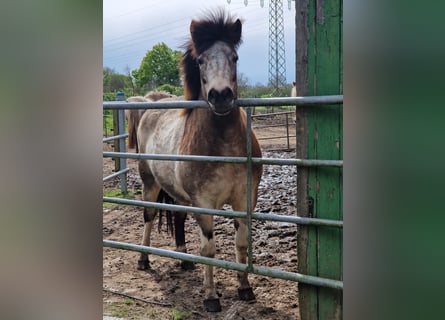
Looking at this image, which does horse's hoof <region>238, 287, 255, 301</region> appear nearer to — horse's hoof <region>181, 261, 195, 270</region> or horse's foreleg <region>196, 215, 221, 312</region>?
horse's foreleg <region>196, 215, 221, 312</region>

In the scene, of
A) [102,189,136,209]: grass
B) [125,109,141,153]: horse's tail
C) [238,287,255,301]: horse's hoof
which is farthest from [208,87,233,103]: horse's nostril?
[102,189,136,209]: grass

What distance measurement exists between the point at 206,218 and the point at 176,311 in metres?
0.53

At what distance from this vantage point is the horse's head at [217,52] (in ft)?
6.73

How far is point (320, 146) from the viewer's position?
1.46 meters

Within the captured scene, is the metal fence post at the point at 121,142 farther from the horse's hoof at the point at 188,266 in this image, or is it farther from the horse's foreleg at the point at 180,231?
the horse's hoof at the point at 188,266

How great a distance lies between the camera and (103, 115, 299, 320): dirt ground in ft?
7.45

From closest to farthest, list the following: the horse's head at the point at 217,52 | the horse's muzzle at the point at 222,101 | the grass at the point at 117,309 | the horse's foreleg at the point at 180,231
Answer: the horse's muzzle at the point at 222,101, the horse's head at the point at 217,52, the grass at the point at 117,309, the horse's foreleg at the point at 180,231

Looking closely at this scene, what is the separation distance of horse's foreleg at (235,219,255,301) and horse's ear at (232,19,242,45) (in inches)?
40.6

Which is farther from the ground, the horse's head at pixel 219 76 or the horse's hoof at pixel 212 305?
the horse's head at pixel 219 76

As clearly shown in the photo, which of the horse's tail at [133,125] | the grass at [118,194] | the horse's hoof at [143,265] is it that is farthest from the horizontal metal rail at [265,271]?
the grass at [118,194]

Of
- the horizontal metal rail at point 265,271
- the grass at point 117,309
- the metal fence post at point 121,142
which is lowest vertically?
the grass at point 117,309
